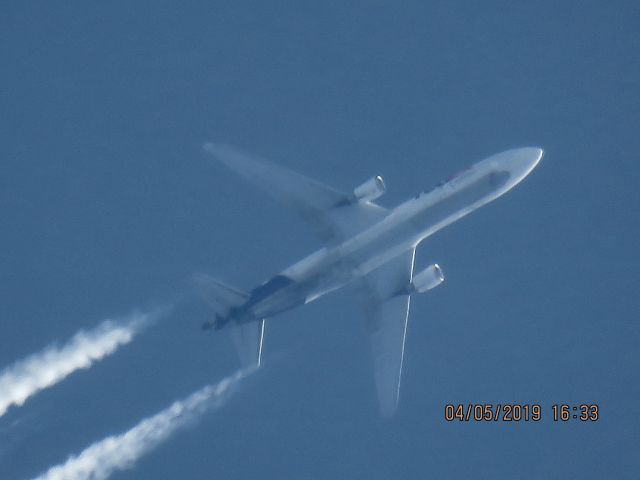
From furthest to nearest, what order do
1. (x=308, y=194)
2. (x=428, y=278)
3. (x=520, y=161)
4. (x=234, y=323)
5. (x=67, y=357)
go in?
(x=67, y=357)
(x=308, y=194)
(x=520, y=161)
(x=428, y=278)
(x=234, y=323)

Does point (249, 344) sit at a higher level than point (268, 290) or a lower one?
lower

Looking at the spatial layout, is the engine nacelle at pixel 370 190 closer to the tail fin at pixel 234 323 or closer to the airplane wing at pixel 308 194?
the airplane wing at pixel 308 194

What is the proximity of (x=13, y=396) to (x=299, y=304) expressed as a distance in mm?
17875

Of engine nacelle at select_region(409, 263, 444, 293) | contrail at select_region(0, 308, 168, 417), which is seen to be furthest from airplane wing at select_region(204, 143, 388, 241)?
contrail at select_region(0, 308, 168, 417)

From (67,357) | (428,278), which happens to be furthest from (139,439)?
(428,278)

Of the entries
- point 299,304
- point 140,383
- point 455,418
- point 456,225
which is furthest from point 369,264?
point 140,383

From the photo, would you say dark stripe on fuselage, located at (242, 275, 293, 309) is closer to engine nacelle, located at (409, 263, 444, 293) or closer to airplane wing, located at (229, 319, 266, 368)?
airplane wing, located at (229, 319, 266, 368)

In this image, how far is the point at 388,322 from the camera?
1684 inches

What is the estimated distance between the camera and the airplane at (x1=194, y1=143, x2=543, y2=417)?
40.3m

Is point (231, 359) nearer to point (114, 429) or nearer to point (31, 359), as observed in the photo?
point (114, 429)

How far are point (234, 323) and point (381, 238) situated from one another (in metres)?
9.06

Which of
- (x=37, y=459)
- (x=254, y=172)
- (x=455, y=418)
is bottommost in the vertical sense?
(x=37, y=459)

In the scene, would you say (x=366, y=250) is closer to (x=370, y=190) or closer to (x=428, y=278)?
(x=370, y=190)

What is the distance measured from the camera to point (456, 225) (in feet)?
151
